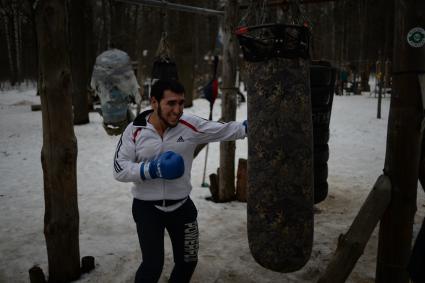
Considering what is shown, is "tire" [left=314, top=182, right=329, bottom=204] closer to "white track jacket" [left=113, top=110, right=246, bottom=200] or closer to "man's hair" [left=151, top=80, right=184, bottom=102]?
"white track jacket" [left=113, top=110, right=246, bottom=200]

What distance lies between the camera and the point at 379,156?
849 centimetres

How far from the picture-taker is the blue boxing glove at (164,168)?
94.0 inches

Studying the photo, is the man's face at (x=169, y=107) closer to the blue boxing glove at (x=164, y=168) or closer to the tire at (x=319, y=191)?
the blue boxing glove at (x=164, y=168)

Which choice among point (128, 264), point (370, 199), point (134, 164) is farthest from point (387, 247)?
point (128, 264)

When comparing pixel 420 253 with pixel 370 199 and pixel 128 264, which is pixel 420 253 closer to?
pixel 370 199

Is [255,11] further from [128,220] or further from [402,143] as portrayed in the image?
[128,220]

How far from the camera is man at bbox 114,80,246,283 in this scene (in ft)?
8.47

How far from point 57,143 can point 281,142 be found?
1985 millimetres

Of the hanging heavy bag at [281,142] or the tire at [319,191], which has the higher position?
the hanging heavy bag at [281,142]

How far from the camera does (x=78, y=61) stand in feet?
40.8

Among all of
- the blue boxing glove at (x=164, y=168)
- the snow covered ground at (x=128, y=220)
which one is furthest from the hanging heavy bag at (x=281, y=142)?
the snow covered ground at (x=128, y=220)

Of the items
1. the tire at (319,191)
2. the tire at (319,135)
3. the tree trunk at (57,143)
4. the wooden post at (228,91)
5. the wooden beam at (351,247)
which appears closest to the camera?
the wooden beam at (351,247)

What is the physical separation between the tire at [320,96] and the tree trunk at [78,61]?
10632mm

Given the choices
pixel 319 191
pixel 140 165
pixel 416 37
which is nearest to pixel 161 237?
pixel 140 165
